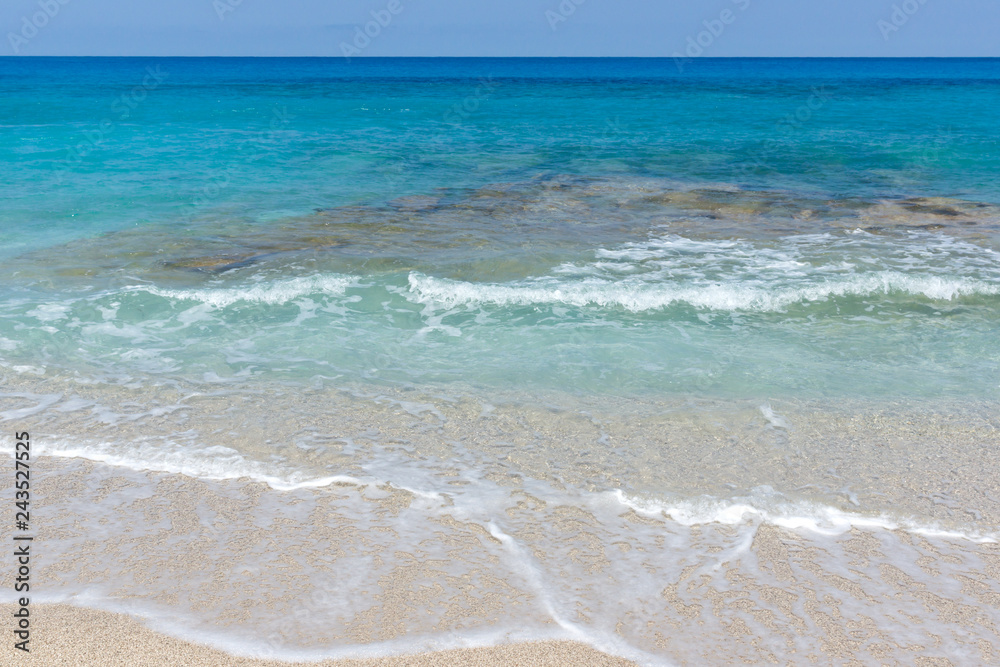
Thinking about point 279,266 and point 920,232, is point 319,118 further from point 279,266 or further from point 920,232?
point 920,232

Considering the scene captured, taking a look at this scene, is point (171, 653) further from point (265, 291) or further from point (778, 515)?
point (265, 291)

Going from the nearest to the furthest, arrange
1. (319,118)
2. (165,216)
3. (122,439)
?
1. (122,439)
2. (165,216)
3. (319,118)

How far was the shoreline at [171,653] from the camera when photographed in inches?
158

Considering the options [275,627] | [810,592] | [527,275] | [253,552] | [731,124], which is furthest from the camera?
[731,124]

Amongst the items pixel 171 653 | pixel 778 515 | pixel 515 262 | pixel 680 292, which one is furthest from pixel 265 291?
pixel 778 515

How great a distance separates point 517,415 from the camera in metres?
7.08

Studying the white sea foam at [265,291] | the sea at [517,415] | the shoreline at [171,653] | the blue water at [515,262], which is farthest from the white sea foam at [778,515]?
the white sea foam at [265,291]

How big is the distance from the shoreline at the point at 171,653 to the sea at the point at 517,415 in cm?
9

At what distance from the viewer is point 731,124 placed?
33.2 metres

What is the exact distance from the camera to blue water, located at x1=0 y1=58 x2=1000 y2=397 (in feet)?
27.3

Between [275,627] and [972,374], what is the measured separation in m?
7.49

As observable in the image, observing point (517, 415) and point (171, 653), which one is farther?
point (517, 415)

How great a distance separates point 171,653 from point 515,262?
28.5 feet

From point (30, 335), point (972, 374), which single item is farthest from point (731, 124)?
point (30, 335)
